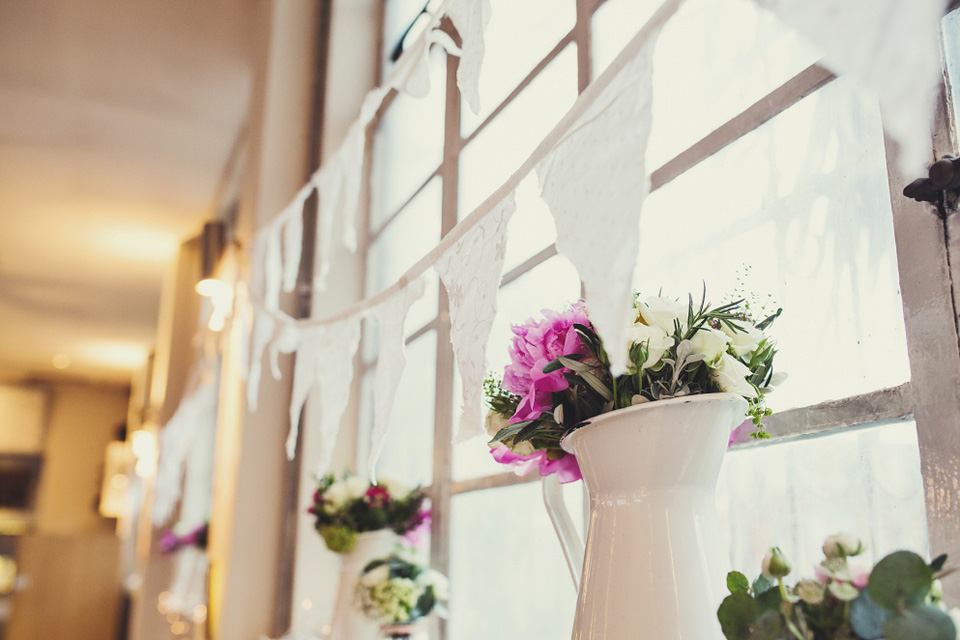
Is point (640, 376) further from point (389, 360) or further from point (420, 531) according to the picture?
point (420, 531)

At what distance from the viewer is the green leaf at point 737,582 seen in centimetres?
56

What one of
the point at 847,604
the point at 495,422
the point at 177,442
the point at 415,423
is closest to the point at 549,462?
the point at 495,422

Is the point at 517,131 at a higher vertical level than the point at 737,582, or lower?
higher

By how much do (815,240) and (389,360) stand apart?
56 cm

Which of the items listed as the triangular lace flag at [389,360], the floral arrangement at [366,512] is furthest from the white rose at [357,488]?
the triangular lace flag at [389,360]

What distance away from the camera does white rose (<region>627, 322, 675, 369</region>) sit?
0.68m

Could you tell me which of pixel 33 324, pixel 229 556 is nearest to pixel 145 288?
pixel 33 324

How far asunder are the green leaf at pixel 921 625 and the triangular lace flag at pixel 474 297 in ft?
1.34

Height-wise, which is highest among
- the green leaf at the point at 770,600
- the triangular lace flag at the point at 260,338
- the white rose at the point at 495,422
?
the triangular lace flag at the point at 260,338

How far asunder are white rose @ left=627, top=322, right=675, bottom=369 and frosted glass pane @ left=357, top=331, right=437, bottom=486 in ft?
3.51

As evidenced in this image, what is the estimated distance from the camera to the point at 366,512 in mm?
1598

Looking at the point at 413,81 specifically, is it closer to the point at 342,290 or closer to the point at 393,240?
the point at 393,240

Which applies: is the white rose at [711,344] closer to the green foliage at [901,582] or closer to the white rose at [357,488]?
the green foliage at [901,582]

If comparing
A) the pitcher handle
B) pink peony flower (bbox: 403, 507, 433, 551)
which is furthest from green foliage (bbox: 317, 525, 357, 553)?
the pitcher handle
